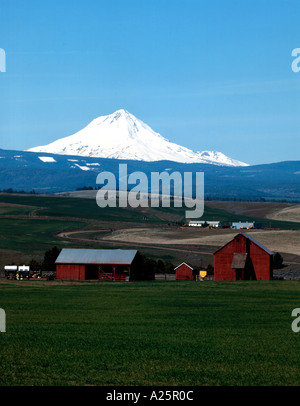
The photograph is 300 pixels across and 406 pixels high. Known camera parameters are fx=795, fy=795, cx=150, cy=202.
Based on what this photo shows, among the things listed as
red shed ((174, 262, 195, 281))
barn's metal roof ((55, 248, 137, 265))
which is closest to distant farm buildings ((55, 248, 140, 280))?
barn's metal roof ((55, 248, 137, 265))

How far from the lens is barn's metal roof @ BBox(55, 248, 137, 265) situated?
3036 inches

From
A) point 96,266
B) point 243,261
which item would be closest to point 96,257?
point 96,266

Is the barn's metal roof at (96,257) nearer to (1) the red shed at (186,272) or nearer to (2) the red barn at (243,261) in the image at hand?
(1) the red shed at (186,272)

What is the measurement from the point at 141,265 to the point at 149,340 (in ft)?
168

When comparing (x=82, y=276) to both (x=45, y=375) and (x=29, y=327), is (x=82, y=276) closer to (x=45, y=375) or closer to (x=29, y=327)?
(x=29, y=327)

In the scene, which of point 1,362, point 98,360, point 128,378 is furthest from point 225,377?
point 1,362

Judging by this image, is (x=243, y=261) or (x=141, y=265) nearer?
(x=243, y=261)

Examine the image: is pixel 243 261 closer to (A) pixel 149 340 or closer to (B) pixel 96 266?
(B) pixel 96 266

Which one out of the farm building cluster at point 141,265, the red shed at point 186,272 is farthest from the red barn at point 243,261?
the red shed at point 186,272

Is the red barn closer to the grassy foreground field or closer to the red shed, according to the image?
the red shed

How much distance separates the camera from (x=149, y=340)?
27062mm

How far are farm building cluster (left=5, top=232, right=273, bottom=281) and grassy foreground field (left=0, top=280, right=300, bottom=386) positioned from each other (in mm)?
25568

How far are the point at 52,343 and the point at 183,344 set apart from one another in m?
4.26

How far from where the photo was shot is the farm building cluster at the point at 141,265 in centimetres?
7612
